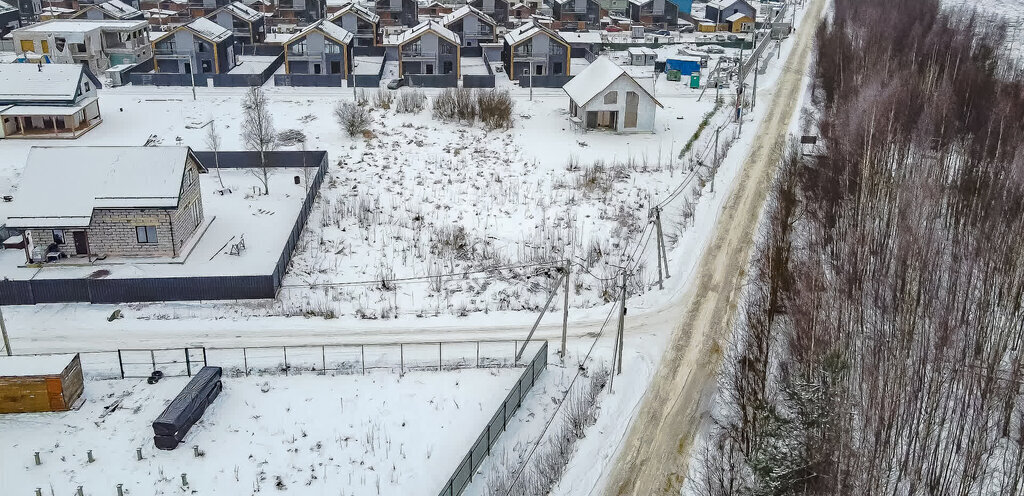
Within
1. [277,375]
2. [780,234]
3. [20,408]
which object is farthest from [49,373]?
[780,234]

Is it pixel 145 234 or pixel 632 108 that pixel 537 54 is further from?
pixel 145 234

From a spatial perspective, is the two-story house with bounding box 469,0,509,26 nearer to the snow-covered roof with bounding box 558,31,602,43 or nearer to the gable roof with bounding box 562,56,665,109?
the snow-covered roof with bounding box 558,31,602,43

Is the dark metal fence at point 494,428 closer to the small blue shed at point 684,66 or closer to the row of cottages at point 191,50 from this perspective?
the small blue shed at point 684,66

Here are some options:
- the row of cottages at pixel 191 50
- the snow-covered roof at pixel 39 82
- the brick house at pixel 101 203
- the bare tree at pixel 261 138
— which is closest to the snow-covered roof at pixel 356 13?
the row of cottages at pixel 191 50

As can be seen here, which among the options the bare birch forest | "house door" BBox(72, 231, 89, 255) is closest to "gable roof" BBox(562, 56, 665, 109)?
the bare birch forest

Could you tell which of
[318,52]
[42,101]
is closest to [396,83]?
[318,52]

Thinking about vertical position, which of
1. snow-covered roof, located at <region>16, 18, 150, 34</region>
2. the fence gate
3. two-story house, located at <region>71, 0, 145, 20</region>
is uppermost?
two-story house, located at <region>71, 0, 145, 20</region>
